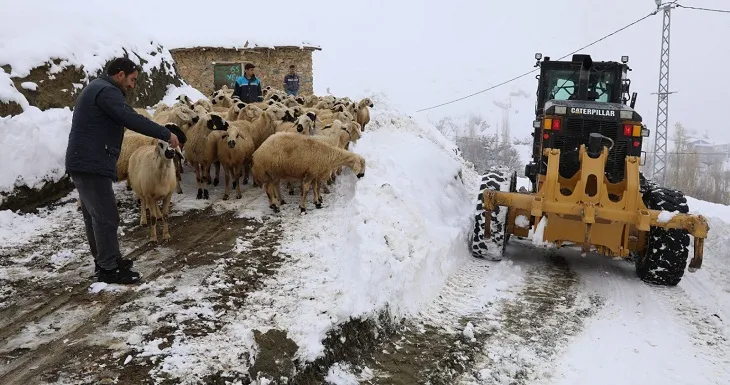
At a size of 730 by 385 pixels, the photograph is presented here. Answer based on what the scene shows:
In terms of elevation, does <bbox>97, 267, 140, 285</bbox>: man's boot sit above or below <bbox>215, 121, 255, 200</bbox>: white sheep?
below

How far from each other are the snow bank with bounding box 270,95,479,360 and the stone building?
1402 cm

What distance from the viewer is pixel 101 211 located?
5.18m

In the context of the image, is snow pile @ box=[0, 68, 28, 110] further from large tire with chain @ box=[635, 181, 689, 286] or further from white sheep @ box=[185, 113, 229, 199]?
large tire with chain @ box=[635, 181, 689, 286]

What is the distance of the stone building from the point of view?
23422 millimetres

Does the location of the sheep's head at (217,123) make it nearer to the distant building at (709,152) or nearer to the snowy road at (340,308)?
the snowy road at (340,308)

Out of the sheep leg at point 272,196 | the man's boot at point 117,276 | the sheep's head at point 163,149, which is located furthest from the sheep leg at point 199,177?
the man's boot at point 117,276

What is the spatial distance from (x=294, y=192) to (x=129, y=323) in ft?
17.8

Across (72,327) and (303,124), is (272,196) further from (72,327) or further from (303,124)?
(72,327)

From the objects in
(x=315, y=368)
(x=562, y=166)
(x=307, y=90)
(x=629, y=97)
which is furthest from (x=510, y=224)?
(x=307, y=90)

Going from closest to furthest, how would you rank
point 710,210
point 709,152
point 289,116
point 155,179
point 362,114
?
point 155,179 → point 289,116 → point 710,210 → point 362,114 → point 709,152

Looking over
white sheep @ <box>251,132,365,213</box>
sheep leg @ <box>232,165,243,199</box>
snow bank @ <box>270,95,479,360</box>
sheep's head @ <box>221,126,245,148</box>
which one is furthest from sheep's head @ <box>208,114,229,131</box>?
snow bank @ <box>270,95,479,360</box>

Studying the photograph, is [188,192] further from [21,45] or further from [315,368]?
[315,368]

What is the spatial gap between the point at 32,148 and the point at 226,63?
1565 cm

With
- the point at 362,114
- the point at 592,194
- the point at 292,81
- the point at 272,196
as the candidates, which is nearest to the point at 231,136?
the point at 272,196
